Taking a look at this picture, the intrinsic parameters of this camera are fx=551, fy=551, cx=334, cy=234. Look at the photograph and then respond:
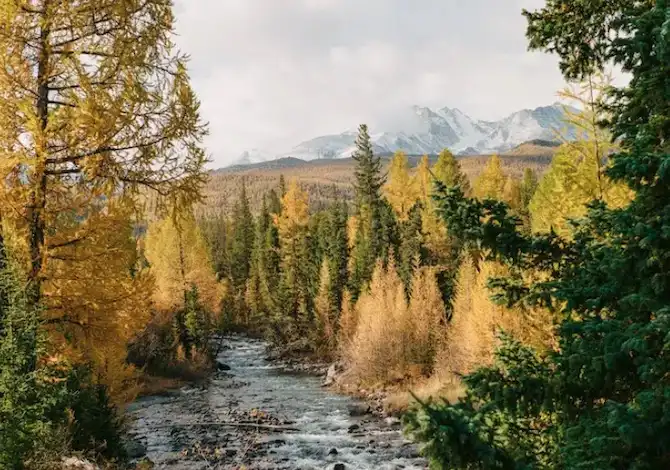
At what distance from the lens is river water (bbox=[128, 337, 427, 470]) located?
19438 millimetres

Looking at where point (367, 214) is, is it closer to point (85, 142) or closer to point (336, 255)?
point (336, 255)

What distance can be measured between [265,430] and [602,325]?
21905 mm

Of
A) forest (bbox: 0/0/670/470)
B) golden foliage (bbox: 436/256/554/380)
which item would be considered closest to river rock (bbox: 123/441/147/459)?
forest (bbox: 0/0/670/470)

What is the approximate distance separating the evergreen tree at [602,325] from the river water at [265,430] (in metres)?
14.3

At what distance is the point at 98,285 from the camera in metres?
7.38

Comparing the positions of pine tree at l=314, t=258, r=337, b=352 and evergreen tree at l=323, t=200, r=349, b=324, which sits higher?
evergreen tree at l=323, t=200, r=349, b=324

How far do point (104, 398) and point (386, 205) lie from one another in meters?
35.3

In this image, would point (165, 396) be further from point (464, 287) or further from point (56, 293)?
point (56, 293)

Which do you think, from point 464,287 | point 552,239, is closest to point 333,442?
point 464,287

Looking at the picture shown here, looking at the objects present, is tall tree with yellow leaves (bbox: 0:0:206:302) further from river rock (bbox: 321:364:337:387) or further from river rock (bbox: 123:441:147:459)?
river rock (bbox: 321:364:337:387)

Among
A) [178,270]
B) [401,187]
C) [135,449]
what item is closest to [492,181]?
[401,187]

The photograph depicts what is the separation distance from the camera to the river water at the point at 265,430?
1944 centimetres

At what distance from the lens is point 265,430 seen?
79.2 feet

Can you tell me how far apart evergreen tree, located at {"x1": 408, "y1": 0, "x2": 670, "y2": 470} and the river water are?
14311 mm
